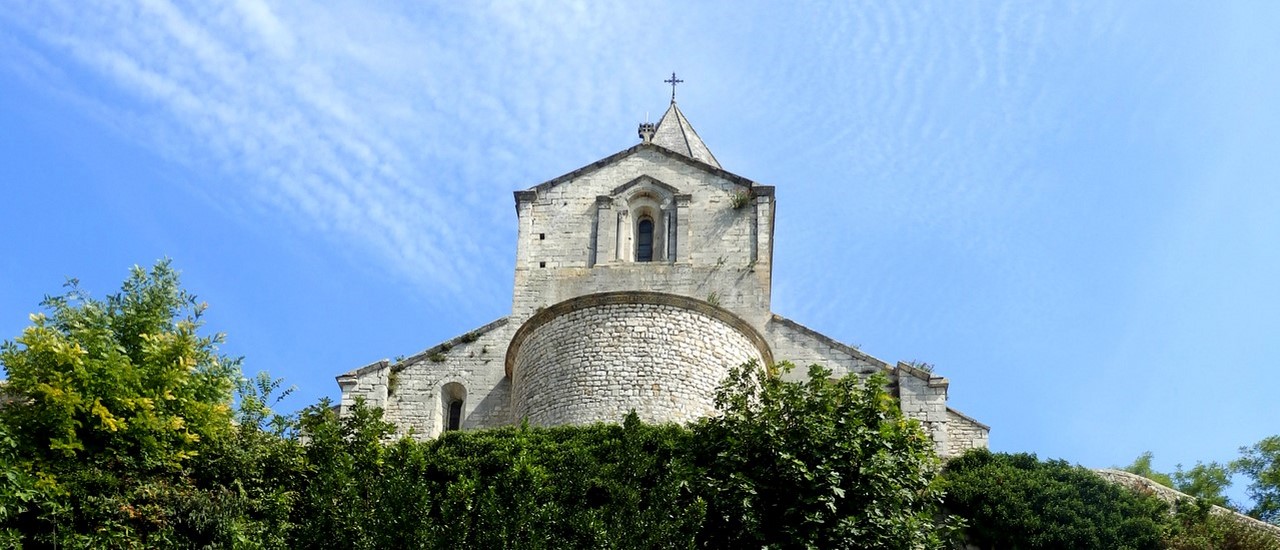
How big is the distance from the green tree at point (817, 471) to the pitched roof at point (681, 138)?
14.6m

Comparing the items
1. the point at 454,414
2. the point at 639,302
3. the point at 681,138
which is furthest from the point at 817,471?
the point at 681,138

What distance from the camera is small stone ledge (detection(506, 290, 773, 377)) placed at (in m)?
28.4

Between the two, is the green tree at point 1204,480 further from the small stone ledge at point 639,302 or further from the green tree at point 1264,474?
the small stone ledge at point 639,302

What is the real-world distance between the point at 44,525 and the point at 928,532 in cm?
1217

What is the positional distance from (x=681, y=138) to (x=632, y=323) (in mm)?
12089

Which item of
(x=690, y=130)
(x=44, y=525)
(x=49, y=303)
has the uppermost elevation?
(x=690, y=130)

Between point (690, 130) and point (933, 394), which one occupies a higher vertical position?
point (690, 130)

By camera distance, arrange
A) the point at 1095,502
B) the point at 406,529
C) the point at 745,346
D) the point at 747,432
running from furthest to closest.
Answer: the point at 745,346, the point at 1095,502, the point at 747,432, the point at 406,529

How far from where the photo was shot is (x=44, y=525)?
2128cm

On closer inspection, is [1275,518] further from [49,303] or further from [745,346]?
[49,303]

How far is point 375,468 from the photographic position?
23109mm

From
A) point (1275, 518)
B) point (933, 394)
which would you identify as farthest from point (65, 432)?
point (1275, 518)

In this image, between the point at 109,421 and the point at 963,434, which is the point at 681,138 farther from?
the point at 109,421

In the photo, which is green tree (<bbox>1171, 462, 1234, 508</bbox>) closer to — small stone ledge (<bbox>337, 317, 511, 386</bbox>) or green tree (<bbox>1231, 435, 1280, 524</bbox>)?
green tree (<bbox>1231, 435, 1280, 524</bbox>)
